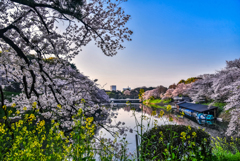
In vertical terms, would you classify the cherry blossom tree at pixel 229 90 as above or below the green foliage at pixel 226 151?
above

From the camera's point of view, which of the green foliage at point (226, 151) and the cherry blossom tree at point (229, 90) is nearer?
the green foliage at point (226, 151)

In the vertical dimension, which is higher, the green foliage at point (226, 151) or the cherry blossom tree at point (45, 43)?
the cherry blossom tree at point (45, 43)

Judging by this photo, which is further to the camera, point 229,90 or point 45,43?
point 229,90

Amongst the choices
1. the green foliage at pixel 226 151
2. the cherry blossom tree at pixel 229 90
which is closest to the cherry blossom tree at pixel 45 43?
the green foliage at pixel 226 151

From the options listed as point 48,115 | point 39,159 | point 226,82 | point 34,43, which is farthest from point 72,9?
point 226,82

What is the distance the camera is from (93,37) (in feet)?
17.3

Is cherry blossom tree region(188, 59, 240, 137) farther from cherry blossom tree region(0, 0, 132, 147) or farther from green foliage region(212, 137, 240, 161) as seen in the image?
cherry blossom tree region(0, 0, 132, 147)

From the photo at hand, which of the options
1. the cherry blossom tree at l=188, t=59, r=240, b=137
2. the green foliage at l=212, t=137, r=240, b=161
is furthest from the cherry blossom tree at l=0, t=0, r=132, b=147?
the cherry blossom tree at l=188, t=59, r=240, b=137

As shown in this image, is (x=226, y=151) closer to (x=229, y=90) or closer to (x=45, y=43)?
(x=45, y=43)

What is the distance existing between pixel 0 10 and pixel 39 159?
3.78 meters

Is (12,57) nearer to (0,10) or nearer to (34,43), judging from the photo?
(34,43)

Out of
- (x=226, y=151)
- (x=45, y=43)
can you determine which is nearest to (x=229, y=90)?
(x=226, y=151)

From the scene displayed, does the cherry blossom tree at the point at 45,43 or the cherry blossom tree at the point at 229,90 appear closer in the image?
the cherry blossom tree at the point at 45,43

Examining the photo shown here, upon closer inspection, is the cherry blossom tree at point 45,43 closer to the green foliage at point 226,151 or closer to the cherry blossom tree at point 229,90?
the green foliage at point 226,151
